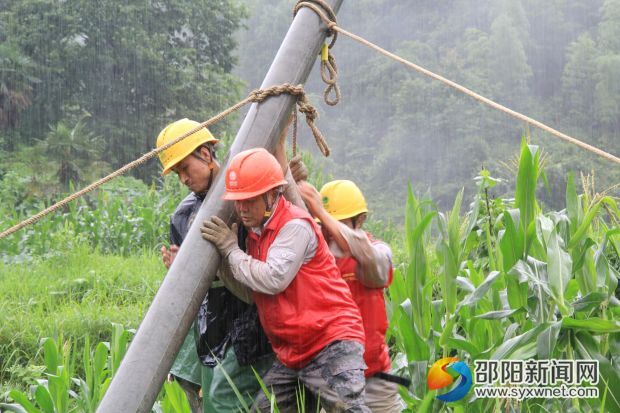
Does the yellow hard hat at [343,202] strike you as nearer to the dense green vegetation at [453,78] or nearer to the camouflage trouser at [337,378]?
the camouflage trouser at [337,378]

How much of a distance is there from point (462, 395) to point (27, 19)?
26120 millimetres

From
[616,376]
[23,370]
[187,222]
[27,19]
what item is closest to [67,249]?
[23,370]

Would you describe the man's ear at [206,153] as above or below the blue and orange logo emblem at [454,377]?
above

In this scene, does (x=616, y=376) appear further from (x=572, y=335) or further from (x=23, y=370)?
(x=23, y=370)

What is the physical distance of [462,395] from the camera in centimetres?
300

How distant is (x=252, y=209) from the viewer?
9.61 feet

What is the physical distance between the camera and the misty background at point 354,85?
83.9 feet

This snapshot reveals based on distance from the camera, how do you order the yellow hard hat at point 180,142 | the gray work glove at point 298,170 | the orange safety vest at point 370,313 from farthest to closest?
1. the orange safety vest at point 370,313
2. the gray work glove at point 298,170
3. the yellow hard hat at point 180,142

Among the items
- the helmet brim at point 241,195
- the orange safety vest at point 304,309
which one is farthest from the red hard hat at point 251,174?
the orange safety vest at point 304,309

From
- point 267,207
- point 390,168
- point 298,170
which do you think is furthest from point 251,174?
point 390,168

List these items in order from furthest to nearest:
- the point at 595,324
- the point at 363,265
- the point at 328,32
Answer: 1. the point at 363,265
2. the point at 328,32
3. the point at 595,324

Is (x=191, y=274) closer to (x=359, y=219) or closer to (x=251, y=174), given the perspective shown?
(x=251, y=174)

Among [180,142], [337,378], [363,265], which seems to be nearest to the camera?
[337,378]

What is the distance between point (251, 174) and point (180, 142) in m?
0.62
